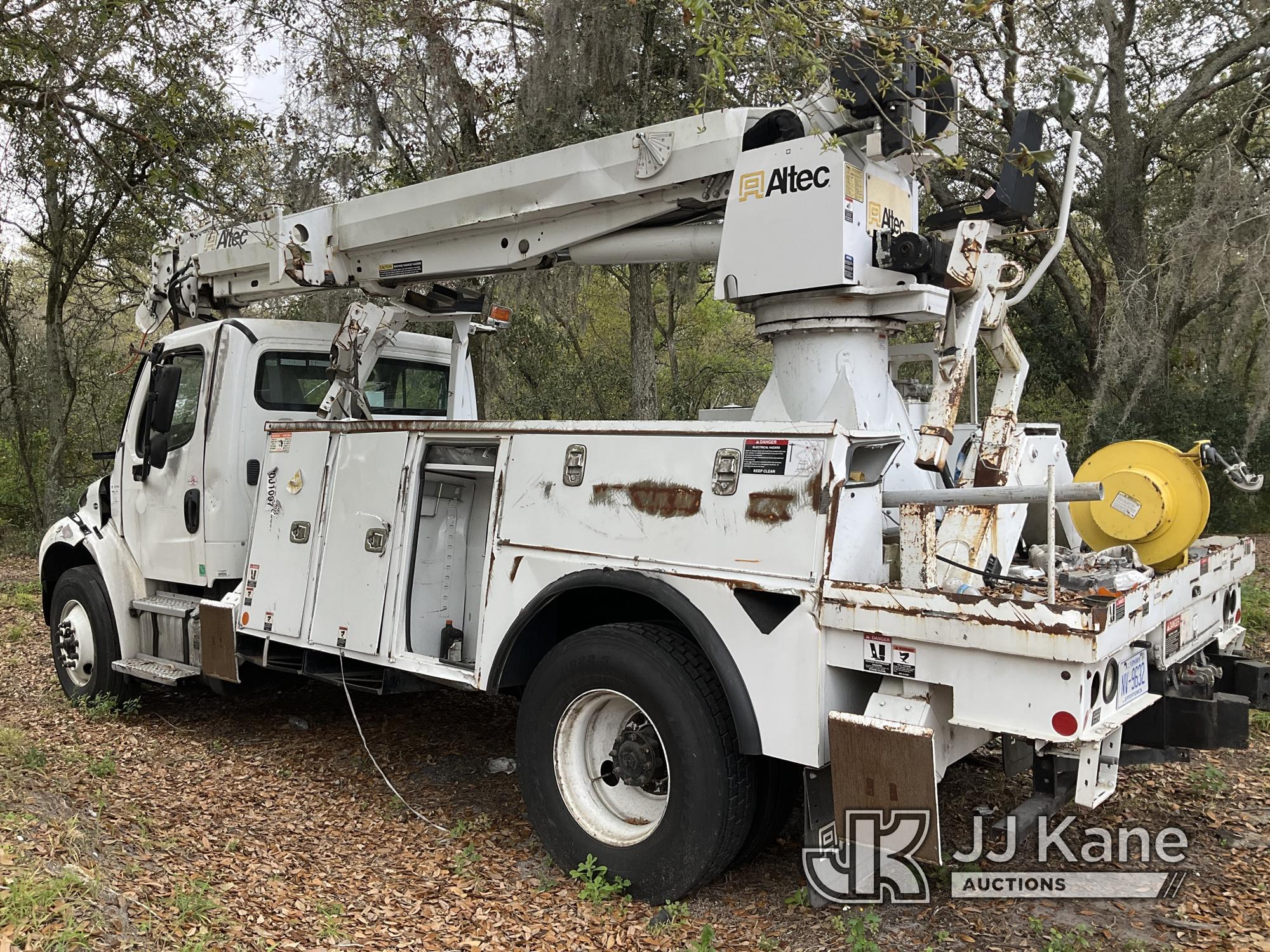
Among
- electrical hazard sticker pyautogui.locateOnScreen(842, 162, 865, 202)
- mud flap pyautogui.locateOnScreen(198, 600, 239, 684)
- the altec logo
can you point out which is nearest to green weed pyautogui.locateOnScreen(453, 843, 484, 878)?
mud flap pyautogui.locateOnScreen(198, 600, 239, 684)

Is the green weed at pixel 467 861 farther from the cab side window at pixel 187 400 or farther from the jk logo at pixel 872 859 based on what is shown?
the cab side window at pixel 187 400

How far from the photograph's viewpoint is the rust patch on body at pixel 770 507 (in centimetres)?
357

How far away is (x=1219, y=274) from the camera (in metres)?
9.45

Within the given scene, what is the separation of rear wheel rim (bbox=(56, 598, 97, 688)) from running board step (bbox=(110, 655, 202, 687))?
1.45 ft

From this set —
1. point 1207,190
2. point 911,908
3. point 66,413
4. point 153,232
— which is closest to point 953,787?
point 911,908

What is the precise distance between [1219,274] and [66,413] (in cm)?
1694

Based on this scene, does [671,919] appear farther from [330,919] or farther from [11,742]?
[11,742]

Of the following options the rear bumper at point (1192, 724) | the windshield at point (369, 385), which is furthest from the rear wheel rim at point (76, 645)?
the rear bumper at point (1192, 724)

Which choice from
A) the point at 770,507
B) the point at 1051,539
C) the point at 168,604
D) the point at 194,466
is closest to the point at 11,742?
the point at 168,604

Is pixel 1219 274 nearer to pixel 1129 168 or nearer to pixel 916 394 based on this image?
pixel 1129 168

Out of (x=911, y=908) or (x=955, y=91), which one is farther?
(x=955, y=91)

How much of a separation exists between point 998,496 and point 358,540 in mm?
3159

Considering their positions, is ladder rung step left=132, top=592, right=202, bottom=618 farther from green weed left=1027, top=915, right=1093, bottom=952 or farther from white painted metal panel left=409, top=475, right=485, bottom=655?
green weed left=1027, top=915, right=1093, bottom=952

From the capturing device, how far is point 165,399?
613 centimetres
